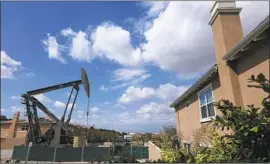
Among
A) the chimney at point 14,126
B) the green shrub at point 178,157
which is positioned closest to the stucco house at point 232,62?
the green shrub at point 178,157

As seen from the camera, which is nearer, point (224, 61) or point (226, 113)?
point (226, 113)

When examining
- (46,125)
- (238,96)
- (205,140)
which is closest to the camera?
(238,96)

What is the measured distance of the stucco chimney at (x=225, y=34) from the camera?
25.3 ft

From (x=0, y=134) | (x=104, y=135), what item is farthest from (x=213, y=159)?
(x=0, y=134)

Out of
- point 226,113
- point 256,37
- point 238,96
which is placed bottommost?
point 226,113

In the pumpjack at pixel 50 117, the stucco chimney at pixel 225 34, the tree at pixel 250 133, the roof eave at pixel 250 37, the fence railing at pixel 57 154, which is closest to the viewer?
the tree at pixel 250 133

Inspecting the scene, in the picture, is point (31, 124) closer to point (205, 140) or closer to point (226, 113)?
point (205, 140)

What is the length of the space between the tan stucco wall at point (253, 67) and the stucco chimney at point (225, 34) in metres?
0.36

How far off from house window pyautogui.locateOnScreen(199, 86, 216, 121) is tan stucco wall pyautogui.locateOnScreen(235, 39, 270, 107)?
3.09 meters

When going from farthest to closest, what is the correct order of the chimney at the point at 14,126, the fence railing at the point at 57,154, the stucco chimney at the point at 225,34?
the chimney at the point at 14,126 < the fence railing at the point at 57,154 < the stucco chimney at the point at 225,34

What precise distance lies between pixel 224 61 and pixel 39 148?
2026 cm

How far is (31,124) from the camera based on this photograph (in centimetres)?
2981

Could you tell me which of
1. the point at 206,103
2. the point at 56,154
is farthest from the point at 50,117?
the point at 206,103

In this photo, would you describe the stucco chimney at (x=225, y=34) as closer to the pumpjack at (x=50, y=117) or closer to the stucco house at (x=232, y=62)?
the stucco house at (x=232, y=62)
